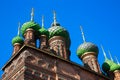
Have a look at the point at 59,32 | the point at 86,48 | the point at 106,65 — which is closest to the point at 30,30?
the point at 59,32

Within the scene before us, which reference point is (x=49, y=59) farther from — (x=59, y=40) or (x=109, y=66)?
(x=109, y=66)

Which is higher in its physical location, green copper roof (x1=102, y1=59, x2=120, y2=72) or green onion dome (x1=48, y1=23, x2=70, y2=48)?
green onion dome (x1=48, y1=23, x2=70, y2=48)

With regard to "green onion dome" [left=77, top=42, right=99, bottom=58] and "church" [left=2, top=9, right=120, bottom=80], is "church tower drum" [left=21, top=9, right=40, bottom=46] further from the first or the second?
"green onion dome" [left=77, top=42, right=99, bottom=58]

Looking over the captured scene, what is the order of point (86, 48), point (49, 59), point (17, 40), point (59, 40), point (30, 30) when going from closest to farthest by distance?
point (49, 59) < point (30, 30) < point (17, 40) < point (59, 40) < point (86, 48)

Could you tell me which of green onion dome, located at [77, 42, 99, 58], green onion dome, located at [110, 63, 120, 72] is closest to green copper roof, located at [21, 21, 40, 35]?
green onion dome, located at [77, 42, 99, 58]

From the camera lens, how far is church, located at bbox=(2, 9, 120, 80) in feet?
41.7

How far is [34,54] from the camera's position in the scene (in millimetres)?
13219

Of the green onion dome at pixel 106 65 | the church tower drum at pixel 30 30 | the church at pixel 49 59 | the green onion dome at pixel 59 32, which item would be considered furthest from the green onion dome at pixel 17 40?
the green onion dome at pixel 106 65

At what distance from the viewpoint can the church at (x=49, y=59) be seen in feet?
41.7

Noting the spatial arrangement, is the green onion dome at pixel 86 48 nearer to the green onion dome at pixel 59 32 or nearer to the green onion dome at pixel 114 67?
the green onion dome at pixel 59 32

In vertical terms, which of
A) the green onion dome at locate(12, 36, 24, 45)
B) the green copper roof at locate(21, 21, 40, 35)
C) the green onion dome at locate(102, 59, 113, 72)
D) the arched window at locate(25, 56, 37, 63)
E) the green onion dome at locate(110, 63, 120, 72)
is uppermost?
the green copper roof at locate(21, 21, 40, 35)

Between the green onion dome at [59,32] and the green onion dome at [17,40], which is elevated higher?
the green onion dome at [59,32]

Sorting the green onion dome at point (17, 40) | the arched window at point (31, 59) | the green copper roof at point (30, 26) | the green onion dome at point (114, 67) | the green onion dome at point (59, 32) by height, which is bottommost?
the arched window at point (31, 59)

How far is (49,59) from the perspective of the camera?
13.5 metres
